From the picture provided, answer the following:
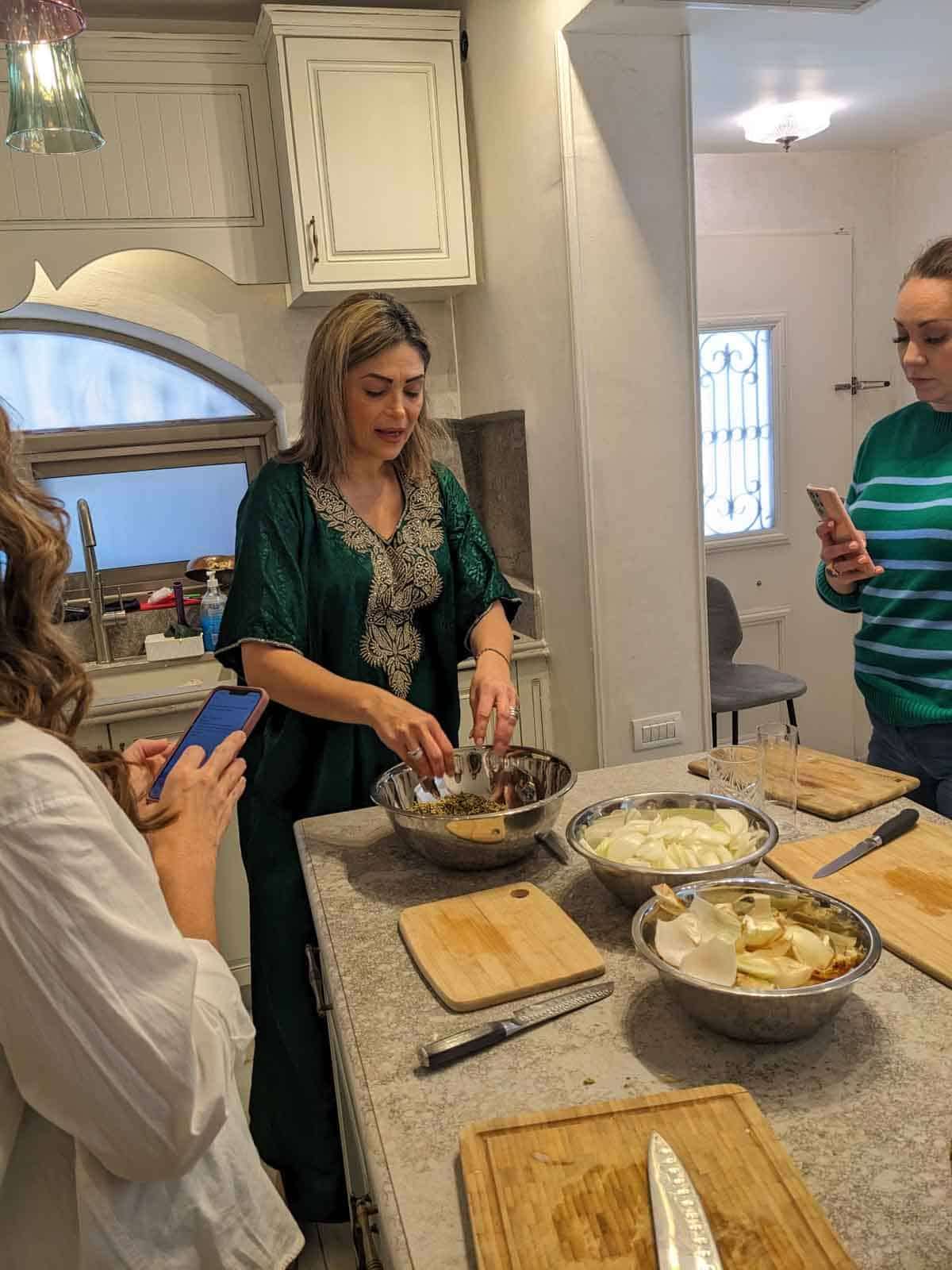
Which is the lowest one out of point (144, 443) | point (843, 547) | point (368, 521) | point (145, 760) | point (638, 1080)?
point (638, 1080)

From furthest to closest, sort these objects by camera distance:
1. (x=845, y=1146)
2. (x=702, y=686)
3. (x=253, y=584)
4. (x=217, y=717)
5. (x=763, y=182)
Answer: (x=763, y=182), (x=702, y=686), (x=253, y=584), (x=217, y=717), (x=845, y=1146)

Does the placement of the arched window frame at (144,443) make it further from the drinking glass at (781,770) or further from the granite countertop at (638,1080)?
the granite countertop at (638,1080)

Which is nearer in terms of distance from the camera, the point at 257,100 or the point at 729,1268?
the point at 729,1268

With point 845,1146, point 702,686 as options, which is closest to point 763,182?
point 702,686

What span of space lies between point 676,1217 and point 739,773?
2.32 feet

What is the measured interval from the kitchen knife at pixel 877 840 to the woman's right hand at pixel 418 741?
0.50 meters

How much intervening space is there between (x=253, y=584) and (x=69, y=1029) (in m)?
1.00

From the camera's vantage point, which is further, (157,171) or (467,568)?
(157,171)

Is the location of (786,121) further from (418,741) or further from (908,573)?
(418,741)

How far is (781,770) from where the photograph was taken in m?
1.42

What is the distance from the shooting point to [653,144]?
2.24 meters

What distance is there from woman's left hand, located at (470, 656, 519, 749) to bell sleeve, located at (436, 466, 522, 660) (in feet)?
0.44

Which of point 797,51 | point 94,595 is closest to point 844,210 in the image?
point 797,51

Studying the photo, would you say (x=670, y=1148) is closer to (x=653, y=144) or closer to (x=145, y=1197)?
(x=145, y=1197)
